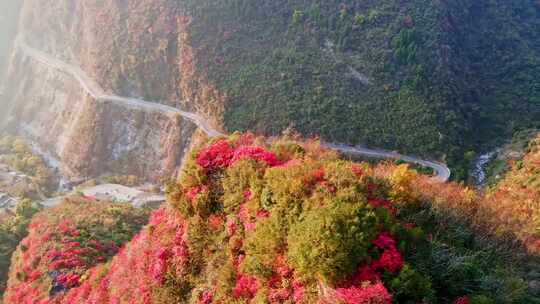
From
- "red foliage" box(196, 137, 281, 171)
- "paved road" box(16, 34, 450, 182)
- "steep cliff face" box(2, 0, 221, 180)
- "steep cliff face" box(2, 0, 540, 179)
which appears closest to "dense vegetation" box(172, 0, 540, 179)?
"steep cliff face" box(2, 0, 540, 179)

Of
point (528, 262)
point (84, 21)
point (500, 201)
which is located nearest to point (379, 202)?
point (528, 262)

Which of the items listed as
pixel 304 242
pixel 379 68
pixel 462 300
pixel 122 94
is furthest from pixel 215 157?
pixel 122 94

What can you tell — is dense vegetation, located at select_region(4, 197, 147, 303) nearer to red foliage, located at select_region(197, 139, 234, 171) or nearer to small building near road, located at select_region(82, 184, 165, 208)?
small building near road, located at select_region(82, 184, 165, 208)

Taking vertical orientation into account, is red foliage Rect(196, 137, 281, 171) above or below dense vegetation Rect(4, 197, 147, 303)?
above

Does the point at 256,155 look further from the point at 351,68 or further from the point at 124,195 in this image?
the point at 124,195

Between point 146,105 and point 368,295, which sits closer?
point 368,295
